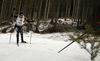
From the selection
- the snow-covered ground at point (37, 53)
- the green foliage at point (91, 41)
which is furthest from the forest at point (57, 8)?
the green foliage at point (91, 41)

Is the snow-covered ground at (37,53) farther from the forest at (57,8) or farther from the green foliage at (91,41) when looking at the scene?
the forest at (57,8)

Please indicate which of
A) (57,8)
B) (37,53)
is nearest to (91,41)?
(37,53)

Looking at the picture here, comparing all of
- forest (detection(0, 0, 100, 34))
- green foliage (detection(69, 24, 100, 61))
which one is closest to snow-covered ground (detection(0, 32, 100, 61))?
green foliage (detection(69, 24, 100, 61))

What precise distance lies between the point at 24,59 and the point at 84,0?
24.7 meters

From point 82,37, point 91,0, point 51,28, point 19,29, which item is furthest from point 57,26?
point 82,37

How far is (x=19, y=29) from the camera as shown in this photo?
657cm

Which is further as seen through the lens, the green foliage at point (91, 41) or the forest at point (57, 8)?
the forest at point (57, 8)

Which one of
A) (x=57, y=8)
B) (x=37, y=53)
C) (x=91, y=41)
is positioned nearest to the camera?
(x=91, y=41)

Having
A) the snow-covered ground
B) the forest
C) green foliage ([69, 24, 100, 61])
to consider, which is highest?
the forest

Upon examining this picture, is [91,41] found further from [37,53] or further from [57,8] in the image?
[57,8]

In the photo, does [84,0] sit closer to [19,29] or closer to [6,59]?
[19,29]

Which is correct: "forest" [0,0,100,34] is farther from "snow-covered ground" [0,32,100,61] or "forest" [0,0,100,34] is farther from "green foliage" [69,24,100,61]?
"green foliage" [69,24,100,61]

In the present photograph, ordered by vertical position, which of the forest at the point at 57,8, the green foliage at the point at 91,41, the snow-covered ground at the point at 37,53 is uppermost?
the forest at the point at 57,8

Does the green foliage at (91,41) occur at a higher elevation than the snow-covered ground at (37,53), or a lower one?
higher
